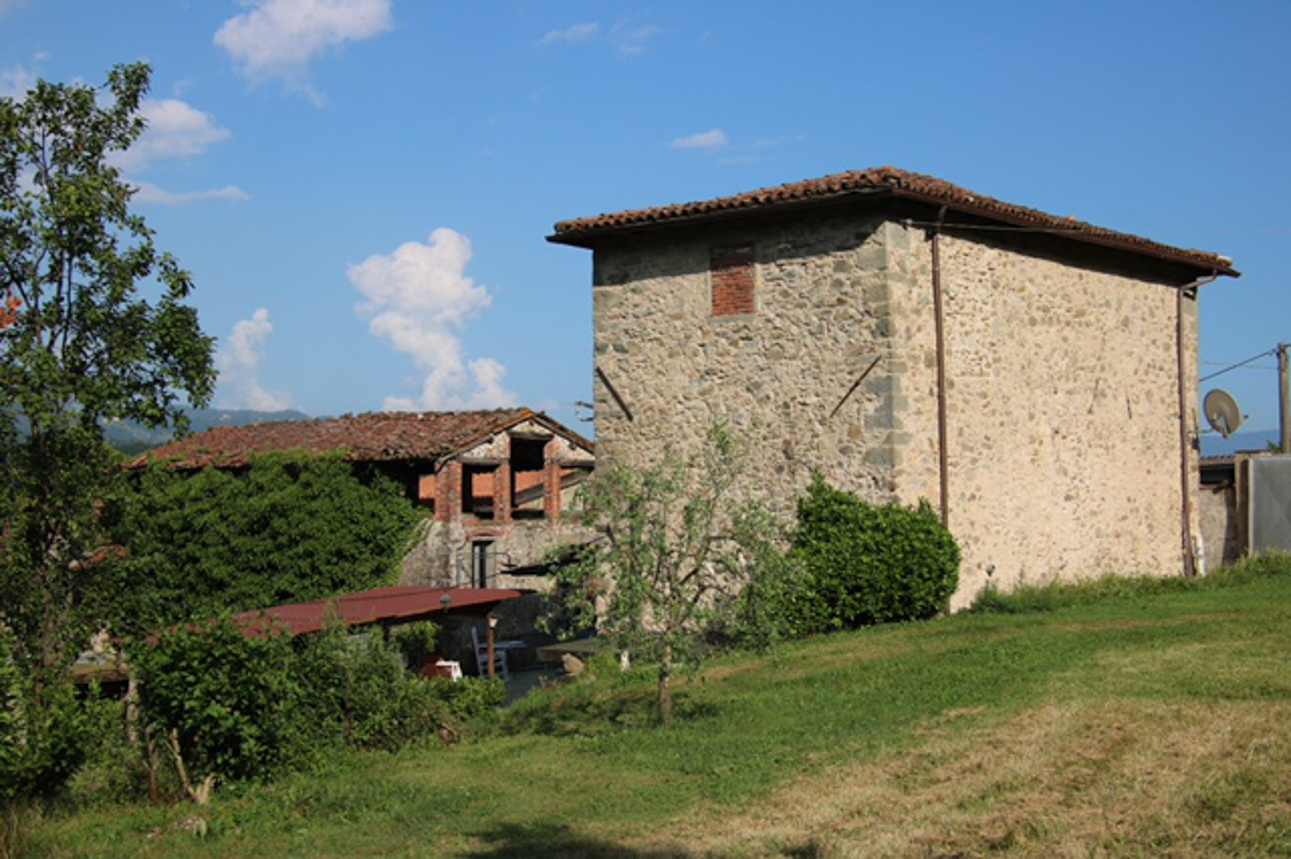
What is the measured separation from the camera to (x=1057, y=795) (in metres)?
8.60

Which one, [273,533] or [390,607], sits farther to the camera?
[273,533]

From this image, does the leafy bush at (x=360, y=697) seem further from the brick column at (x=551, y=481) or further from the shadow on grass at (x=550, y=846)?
the brick column at (x=551, y=481)

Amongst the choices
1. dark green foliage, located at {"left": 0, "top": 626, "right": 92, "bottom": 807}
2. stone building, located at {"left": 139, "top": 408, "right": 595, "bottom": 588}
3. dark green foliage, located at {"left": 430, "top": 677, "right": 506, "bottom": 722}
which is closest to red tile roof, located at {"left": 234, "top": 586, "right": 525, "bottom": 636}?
dark green foliage, located at {"left": 430, "top": 677, "right": 506, "bottom": 722}

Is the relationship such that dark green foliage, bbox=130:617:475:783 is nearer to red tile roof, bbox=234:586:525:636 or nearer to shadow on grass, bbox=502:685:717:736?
red tile roof, bbox=234:586:525:636

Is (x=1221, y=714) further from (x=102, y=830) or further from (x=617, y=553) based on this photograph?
(x=102, y=830)

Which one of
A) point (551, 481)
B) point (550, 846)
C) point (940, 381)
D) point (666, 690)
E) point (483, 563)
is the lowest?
point (550, 846)

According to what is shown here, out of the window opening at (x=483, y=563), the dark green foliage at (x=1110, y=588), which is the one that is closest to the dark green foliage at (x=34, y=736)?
the dark green foliage at (x=1110, y=588)

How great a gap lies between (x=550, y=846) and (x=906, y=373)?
33.4 feet

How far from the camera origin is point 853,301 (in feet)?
57.1

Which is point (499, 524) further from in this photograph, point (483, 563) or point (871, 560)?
point (871, 560)

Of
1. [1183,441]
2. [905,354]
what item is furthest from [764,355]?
[1183,441]

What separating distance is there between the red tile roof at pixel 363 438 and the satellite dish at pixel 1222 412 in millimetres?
12806

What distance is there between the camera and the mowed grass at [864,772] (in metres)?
8.12

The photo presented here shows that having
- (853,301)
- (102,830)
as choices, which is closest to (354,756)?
(102,830)
